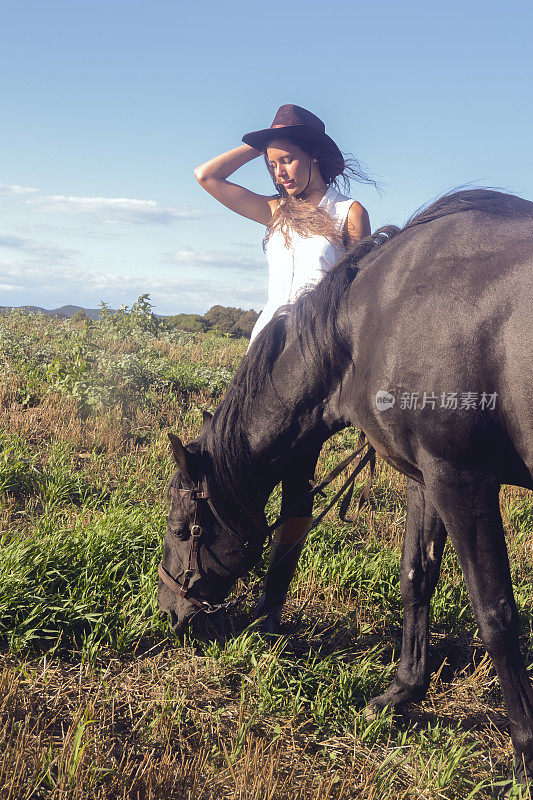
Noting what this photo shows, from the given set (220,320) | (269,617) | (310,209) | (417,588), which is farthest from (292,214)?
(220,320)

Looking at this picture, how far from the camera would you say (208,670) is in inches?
107

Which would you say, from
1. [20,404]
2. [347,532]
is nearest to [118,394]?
[20,404]

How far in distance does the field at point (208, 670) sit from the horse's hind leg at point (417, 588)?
12 cm

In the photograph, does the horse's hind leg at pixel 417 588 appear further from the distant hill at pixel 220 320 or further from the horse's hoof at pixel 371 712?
the distant hill at pixel 220 320

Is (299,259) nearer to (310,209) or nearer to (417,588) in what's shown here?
(310,209)

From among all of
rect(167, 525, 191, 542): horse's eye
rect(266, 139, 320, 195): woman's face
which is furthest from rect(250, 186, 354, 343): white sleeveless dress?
rect(167, 525, 191, 542): horse's eye

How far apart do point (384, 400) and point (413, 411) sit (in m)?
0.14

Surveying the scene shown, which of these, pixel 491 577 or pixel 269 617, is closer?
pixel 491 577

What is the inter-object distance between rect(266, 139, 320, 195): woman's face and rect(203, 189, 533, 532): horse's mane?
0.64m

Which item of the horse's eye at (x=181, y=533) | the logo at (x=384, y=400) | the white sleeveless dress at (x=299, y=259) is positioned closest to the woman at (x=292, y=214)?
the white sleeveless dress at (x=299, y=259)

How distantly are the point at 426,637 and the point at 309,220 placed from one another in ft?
7.10

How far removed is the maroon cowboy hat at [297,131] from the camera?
2967 mm

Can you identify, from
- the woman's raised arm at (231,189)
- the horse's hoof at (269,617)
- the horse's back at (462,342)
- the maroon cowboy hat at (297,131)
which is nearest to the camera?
the horse's back at (462,342)

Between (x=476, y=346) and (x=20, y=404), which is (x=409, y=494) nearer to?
(x=476, y=346)
